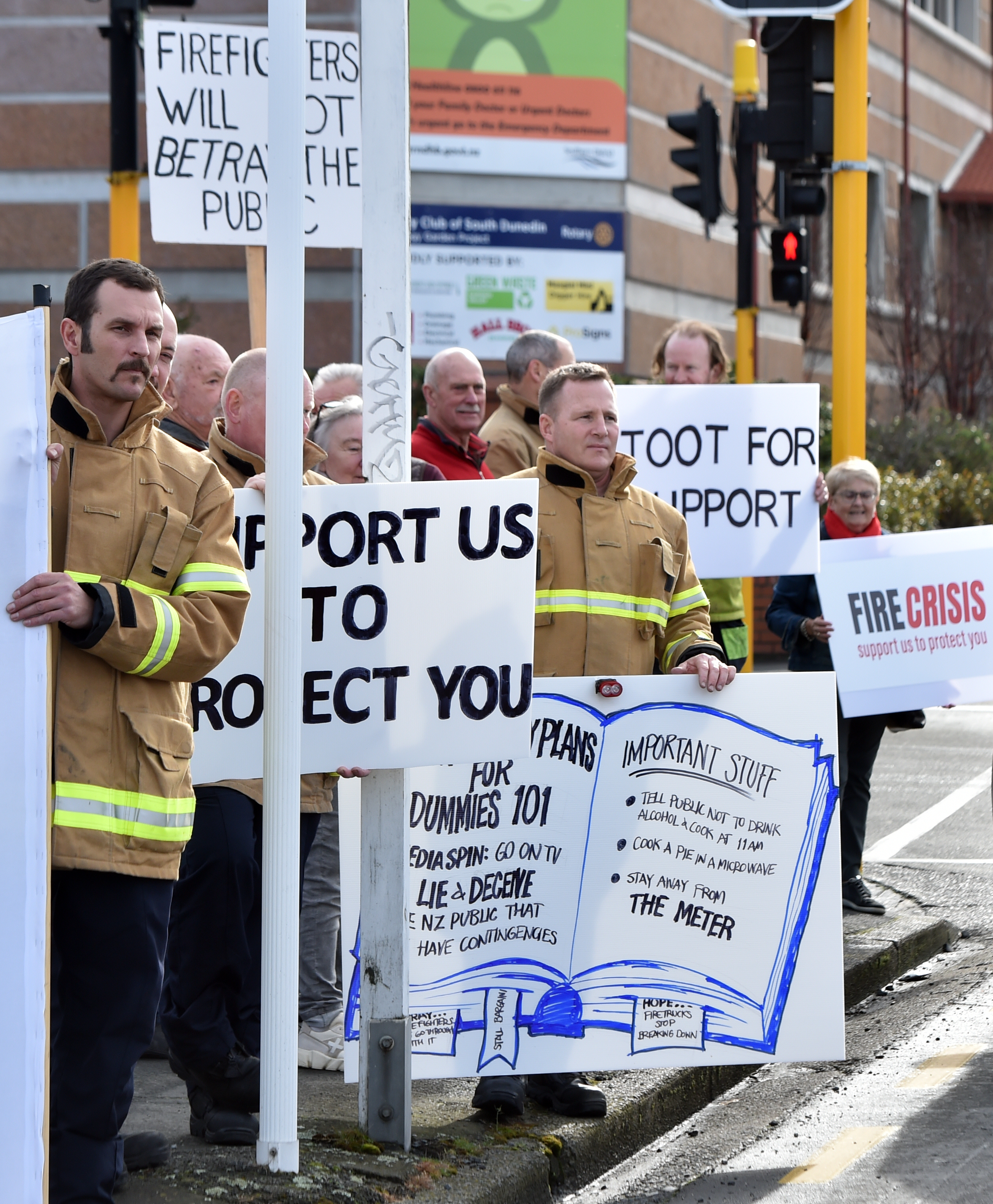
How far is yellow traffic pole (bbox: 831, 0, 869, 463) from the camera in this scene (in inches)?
293

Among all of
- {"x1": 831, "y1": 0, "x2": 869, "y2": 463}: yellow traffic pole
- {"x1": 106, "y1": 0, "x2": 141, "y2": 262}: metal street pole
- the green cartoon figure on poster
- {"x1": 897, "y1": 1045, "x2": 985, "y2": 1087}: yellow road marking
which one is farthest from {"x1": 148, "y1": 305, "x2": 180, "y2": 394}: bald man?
the green cartoon figure on poster

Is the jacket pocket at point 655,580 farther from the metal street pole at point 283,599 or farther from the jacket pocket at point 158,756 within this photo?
the jacket pocket at point 158,756

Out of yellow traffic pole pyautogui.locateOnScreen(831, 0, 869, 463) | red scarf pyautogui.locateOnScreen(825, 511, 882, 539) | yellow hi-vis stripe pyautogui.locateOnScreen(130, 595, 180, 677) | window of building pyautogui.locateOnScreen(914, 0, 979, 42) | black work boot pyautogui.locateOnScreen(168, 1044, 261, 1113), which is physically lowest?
black work boot pyautogui.locateOnScreen(168, 1044, 261, 1113)

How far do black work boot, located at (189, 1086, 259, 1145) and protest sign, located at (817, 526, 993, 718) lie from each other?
3585 millimetres

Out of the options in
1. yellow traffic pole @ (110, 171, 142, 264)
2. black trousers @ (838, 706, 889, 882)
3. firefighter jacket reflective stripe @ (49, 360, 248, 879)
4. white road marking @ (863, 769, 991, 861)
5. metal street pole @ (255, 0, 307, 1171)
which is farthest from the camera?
white road marking @ (863, 769, 991, 861)

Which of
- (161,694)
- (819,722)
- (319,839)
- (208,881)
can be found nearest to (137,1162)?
(208,881)

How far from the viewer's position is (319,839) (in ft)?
19.0

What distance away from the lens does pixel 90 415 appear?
12.1ft

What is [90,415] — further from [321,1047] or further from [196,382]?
[321,1047]

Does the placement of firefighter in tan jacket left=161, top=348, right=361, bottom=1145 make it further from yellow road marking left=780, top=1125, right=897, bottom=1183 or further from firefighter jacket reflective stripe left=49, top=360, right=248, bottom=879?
yellow road marking left=780, top=1125, right=897, bottom=1183

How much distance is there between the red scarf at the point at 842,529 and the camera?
7.62 meters

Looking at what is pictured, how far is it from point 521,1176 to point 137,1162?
2.96 ft

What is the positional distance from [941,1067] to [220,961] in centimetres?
235

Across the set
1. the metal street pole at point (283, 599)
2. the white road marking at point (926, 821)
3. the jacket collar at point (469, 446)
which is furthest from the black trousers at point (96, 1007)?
the white road marking at point (926, 821)
